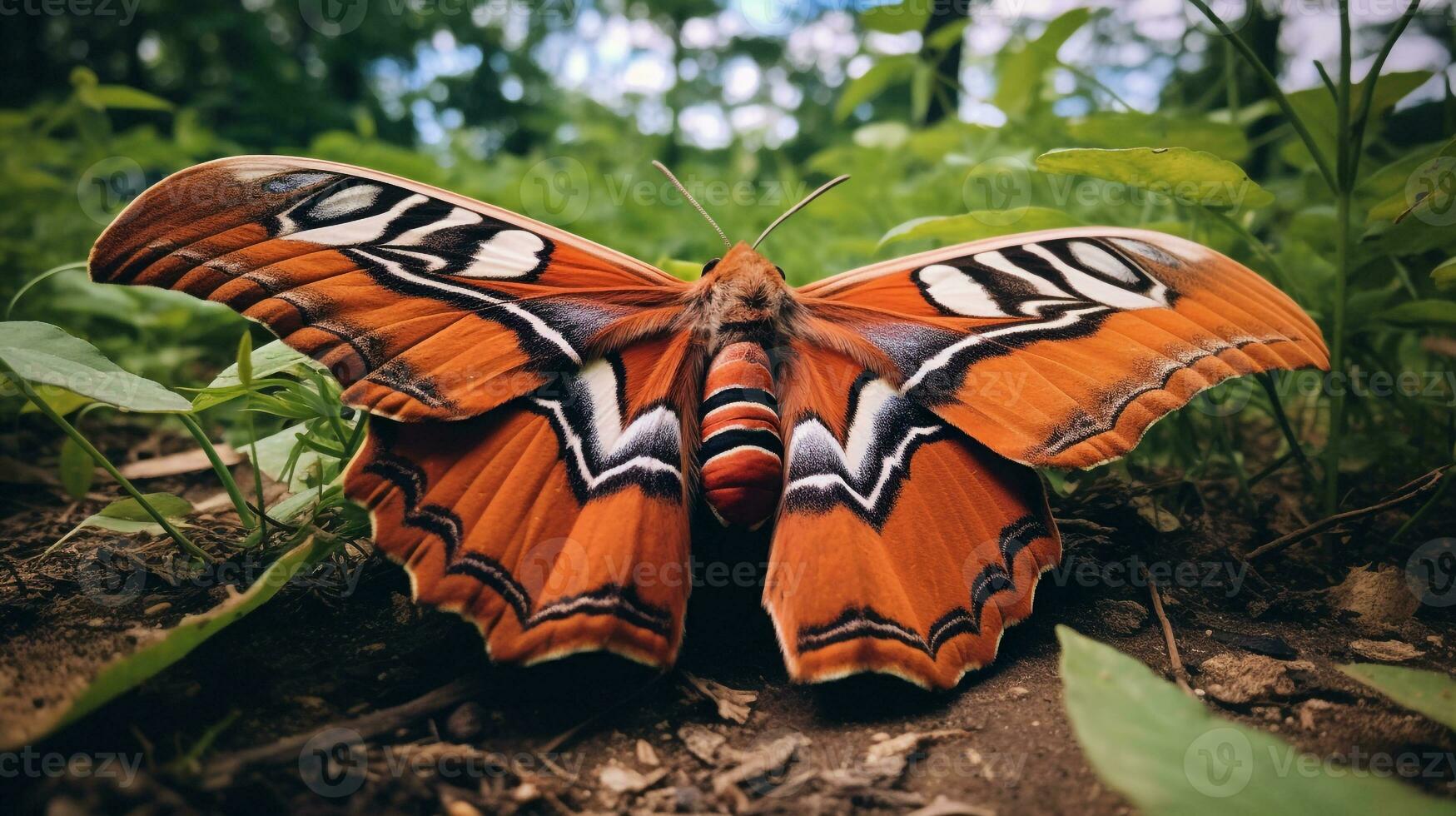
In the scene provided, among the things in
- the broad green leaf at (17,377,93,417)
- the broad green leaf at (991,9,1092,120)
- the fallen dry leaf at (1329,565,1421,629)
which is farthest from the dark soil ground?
the broad green leaf at (991,9,1092,120)

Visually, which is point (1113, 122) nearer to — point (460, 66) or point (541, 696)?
point (541, 696)

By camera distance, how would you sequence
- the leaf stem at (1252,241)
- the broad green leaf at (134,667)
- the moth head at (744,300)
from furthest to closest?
1. the leaf stem at (1252,241)
2. the moth head at (744,300)
3. the broad green leaf at (134,667)

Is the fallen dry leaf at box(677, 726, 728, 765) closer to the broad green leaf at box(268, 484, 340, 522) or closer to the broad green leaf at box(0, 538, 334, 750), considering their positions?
the broad green leaf at box(0, 538, 334, 750)

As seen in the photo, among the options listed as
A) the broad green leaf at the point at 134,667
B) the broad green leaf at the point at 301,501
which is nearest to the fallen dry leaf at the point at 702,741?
the broad green leaf at the point at 134,667

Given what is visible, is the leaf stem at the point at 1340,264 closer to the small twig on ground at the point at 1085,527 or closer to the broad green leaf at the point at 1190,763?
the small twig on ground at the point at 1085,527

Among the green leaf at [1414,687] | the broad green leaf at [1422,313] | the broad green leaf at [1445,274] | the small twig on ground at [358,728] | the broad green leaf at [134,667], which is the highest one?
the broad green leaf at [1445,274]

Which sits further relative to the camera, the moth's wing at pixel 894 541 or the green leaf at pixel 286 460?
the green leaf at pixel 286 460

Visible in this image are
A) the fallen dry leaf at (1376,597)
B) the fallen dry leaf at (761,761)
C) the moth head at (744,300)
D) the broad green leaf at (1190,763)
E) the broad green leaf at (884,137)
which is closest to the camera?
the broad green leaf at (1190,763)
